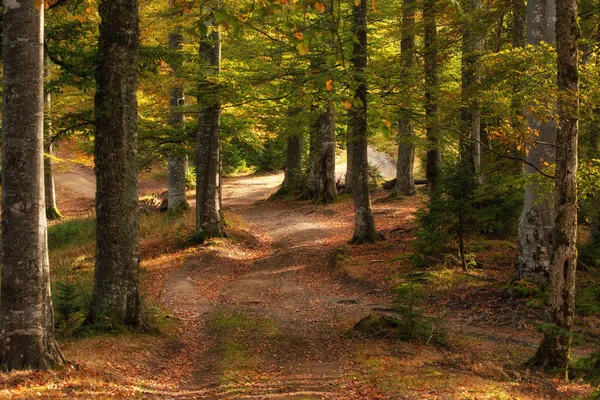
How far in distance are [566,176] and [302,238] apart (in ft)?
42.4

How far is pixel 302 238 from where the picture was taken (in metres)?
19.5

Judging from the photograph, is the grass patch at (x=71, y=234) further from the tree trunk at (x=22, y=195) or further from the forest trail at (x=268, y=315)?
the tree trunk at (x=22, y=195)

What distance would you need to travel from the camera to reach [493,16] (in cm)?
1415

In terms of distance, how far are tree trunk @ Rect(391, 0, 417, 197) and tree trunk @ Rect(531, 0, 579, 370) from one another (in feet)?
26.0

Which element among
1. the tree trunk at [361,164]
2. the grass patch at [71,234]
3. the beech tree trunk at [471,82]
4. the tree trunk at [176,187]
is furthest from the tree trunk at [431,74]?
the grass patch at [71,234]

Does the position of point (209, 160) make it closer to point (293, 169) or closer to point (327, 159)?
point (327, 159)

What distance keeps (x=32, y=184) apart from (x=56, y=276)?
9061 mm

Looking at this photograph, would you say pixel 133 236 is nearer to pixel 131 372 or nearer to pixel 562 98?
pixel 131 372

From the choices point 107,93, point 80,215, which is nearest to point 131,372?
point 107,93

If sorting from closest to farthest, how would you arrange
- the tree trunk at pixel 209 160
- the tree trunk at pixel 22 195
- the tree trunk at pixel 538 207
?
1. the tree trunk at pixel 22 195
2. the tree trunk at pixel 538 207
3. the tree trunk at pixel 209 160

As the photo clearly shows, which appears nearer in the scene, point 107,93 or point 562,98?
point 562,98

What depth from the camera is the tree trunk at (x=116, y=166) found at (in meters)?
8.80

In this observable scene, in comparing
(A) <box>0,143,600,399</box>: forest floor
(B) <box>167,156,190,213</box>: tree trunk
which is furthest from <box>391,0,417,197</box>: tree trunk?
(B) <box>167,156,190,213</box>: tree trunk

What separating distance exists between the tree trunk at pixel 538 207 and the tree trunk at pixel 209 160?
8938 millimetres
